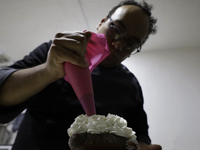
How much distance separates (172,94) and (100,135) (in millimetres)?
1461

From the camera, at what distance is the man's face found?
84 centimetres

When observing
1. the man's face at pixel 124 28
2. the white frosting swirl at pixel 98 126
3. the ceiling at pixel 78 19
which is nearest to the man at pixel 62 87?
the man's face at pixel 124 28

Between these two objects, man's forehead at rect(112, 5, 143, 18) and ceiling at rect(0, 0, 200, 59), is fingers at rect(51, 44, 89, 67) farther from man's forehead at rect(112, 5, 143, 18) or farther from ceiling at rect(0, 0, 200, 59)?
ceiling at rect(0, 0, 200, 59)

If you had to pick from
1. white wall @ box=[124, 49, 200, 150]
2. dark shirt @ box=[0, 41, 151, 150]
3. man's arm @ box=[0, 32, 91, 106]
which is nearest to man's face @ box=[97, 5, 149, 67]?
dark shirt @ box=[0, 41, 151, 150]

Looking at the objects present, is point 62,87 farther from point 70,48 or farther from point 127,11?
point 127,11

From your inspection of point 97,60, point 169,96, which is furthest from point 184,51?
point 97,60

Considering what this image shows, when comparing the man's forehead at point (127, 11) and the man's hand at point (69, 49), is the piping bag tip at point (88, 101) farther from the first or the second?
the man's forehead at point (127, 11)

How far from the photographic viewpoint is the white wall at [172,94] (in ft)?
4.62

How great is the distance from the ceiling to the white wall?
0.18 m

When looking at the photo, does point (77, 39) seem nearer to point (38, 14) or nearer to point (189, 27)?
point (38, 14)

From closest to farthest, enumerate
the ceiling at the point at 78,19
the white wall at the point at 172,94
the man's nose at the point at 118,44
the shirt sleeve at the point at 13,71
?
1. the shirt sleeve at the point at 13,71
2. the man's nose at the point at 118,44
3. the ceiling at the point at 78,19
4. the white wall at the point at 172,94

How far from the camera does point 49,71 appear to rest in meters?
0.47

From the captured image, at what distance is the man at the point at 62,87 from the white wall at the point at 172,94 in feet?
2.42

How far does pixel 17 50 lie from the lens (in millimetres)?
2199
